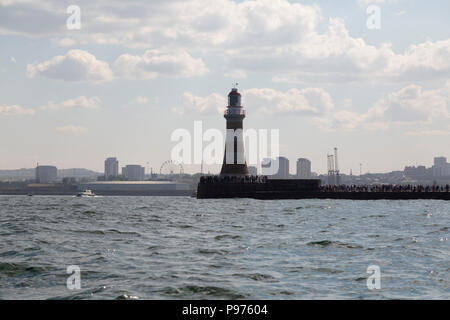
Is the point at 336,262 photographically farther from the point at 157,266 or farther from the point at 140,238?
the point at 140,238

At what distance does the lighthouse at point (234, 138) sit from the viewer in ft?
319

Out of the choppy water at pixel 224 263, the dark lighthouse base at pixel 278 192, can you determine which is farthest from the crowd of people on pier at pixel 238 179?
the choppy water at pixel 224 263

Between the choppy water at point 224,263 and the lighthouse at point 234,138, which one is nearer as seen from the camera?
the choppy water at point 224,263

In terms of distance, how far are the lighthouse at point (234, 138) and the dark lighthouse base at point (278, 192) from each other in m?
2.49

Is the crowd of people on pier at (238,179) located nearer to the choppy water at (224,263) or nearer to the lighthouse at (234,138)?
the lighthouse at (234,138)

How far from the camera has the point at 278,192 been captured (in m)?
96.1

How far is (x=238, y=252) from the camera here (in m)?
23.8

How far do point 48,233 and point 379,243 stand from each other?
1757cm

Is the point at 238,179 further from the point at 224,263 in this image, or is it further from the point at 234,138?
the point at 224,263

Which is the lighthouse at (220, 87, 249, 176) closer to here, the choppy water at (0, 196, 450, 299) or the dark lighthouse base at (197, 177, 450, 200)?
the dark lighthouse base at (197, 177, 450, 200)

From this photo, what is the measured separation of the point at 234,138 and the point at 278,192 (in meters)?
11.6

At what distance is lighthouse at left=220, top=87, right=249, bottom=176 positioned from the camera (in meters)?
97.2

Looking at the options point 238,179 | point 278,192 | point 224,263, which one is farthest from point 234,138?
point 224,263
